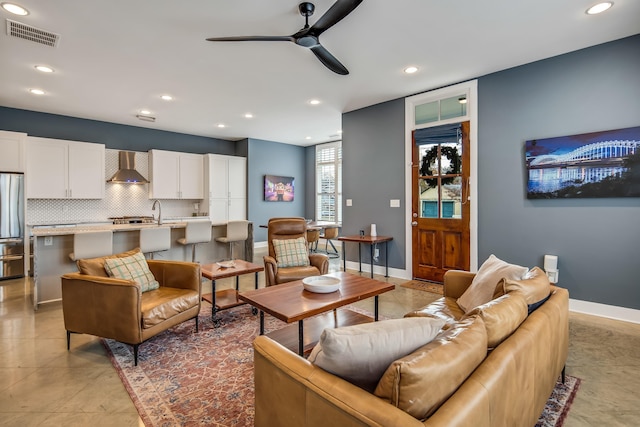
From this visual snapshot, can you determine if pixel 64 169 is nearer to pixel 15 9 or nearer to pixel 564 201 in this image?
pixel 15 9

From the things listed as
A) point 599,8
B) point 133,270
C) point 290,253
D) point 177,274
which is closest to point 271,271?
point 290,253

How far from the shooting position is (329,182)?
876 centimetres

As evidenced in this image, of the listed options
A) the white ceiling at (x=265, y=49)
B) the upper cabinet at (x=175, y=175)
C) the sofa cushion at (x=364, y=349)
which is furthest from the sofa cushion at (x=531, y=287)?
the upper cabinet at (x=175, y=175)

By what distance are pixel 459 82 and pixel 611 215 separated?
7.90 feet

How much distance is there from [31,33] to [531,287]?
474cm

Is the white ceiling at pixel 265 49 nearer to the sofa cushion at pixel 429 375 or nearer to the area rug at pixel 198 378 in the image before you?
the sofa cushion at pixel 429 375

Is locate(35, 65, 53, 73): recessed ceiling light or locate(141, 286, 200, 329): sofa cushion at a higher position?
locate(35, 65, 53, 73): recessed ceiling light

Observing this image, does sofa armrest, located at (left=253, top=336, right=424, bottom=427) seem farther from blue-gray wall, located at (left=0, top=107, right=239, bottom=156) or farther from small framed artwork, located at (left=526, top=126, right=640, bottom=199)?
blue-gray wall, located at (left=0, top=107, right=239, bottom=156)

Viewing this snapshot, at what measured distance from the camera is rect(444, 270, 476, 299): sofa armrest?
8.40 feet

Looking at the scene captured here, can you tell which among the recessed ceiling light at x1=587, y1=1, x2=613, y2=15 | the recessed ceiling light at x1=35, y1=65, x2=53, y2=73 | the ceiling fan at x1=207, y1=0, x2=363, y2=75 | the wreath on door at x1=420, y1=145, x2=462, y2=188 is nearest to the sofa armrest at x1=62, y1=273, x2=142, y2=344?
the ceiling fan at x1=207, y1=0, x2=363, y2=75

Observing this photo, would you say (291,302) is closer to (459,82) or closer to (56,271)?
(56,271)

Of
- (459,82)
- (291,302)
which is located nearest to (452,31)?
(459,82)

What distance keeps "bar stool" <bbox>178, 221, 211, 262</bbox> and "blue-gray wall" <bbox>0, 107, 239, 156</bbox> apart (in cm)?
324

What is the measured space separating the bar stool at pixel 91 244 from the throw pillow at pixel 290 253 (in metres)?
2.06
